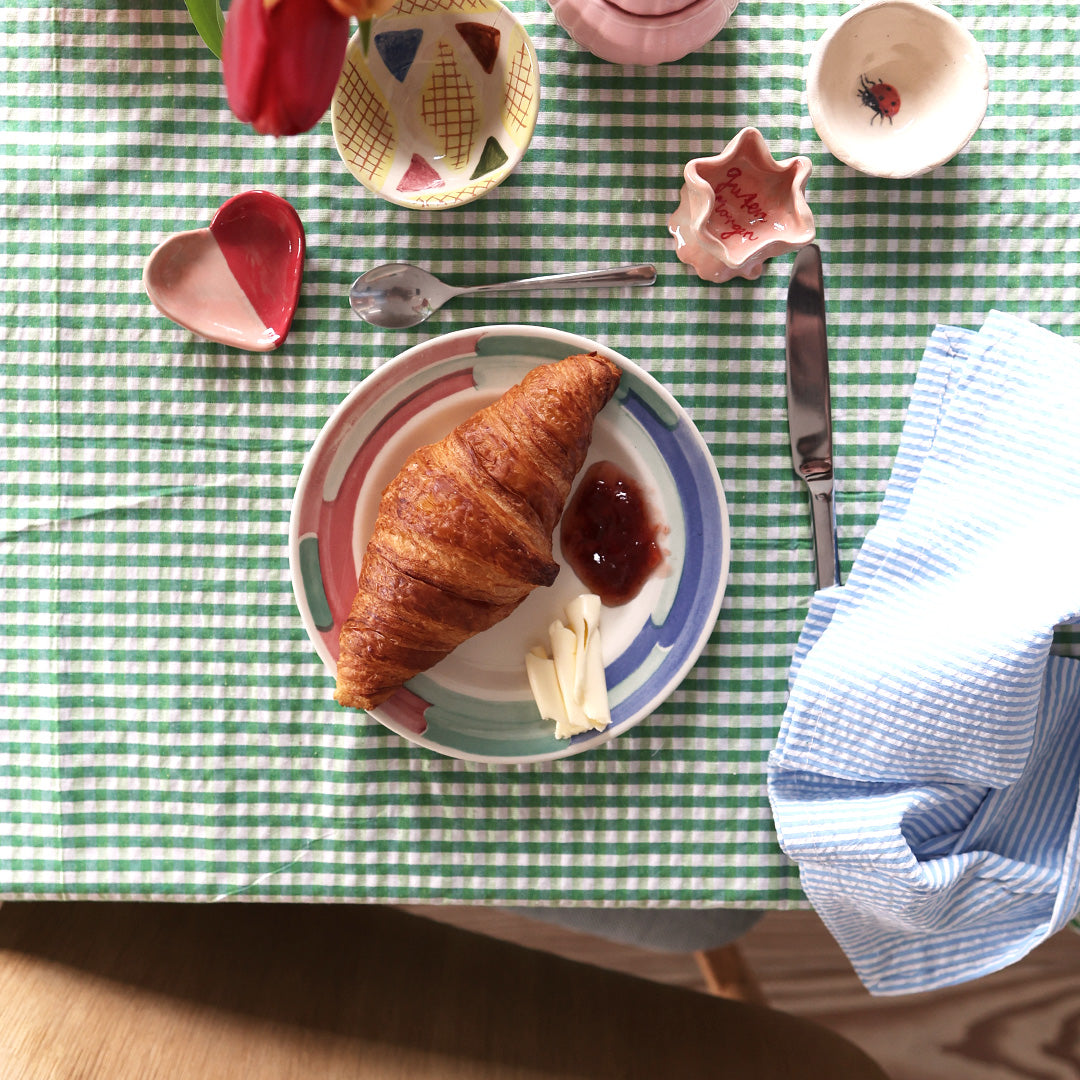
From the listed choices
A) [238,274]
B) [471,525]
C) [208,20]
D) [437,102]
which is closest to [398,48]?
[437,102]

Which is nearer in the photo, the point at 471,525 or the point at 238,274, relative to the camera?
the point at 471,525

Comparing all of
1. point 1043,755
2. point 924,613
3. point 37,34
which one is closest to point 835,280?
point 924,613

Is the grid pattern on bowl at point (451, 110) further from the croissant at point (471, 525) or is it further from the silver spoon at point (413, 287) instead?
the croissant at point (471, 525)

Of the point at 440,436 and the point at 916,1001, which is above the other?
the point at 440,436

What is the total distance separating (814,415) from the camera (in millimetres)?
1036

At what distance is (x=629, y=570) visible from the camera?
1036 mm

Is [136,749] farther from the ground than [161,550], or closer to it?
closer to it

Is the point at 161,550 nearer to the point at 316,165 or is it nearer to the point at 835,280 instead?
the point at 316,165

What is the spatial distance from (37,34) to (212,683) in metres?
0.79

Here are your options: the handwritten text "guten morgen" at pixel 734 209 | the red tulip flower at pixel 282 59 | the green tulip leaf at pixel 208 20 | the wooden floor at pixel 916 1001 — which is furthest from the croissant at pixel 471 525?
the wooden floor at pixel 916 1001

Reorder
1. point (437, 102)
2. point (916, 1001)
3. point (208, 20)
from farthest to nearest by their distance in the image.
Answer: point (916, 1001)
point (437, 102)
point (208, 20)

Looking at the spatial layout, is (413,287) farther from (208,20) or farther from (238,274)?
(208,20)

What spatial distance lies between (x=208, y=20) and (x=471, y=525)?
58 centimetres

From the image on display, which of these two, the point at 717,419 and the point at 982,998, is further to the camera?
the point at 982,998
